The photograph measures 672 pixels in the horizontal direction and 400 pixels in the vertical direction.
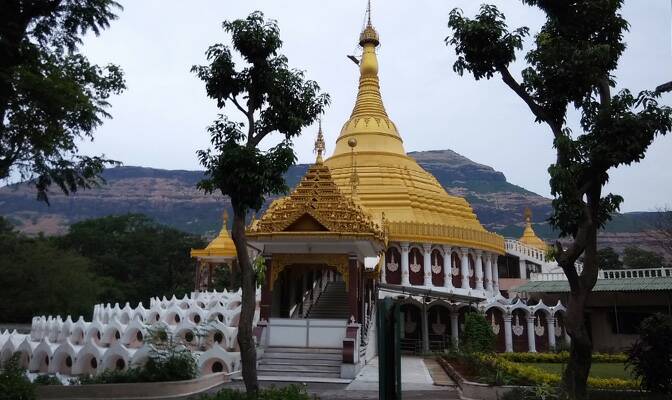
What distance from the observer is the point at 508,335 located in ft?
86.4

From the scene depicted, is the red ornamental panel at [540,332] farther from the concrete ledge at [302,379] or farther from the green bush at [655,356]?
the green bush at [655,356]

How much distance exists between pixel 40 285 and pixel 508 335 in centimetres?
2749

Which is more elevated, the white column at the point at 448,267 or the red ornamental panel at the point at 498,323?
the white column at the point at 448,267

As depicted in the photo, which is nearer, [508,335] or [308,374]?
[308,374]

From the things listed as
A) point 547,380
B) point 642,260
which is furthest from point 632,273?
point 642,260

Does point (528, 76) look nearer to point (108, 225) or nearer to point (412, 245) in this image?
point (412, 245)

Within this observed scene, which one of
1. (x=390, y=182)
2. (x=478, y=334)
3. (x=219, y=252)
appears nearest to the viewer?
(x=478, y=334)

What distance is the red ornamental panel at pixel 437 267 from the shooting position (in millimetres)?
31047

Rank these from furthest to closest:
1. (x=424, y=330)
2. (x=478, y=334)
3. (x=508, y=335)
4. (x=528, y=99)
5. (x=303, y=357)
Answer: (x=424, y=330)
(x=508, y=335)
(x=478, y=334)
(x=303, y=357)
(x=528, y=99)

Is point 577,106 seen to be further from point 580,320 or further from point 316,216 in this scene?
point 316,216

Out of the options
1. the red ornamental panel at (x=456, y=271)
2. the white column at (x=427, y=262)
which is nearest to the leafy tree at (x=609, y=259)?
the red ornamental panel at (x=456, y=271)

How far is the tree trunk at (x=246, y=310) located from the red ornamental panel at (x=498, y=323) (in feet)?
62.5

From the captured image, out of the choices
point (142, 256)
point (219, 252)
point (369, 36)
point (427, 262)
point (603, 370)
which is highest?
point (369, 36)

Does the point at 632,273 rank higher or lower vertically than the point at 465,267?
lower
